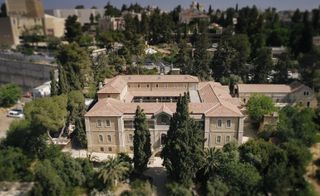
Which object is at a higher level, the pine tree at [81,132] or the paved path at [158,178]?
the pine tree at [81,132]

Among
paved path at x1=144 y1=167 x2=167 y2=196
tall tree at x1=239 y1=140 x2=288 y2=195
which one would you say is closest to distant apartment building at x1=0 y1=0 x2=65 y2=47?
paved path at x1=144 y1=167 x2=167 y2=196

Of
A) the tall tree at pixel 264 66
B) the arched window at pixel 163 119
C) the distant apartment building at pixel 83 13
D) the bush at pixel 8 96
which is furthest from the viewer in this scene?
the distant apartment building at pixel 83 13

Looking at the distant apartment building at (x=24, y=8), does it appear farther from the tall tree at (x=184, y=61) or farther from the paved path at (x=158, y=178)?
the paved path at (x=158, y=178)

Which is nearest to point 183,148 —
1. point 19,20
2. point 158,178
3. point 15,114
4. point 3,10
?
point 158,178

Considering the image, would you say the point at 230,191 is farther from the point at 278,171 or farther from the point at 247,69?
the point at 247,69

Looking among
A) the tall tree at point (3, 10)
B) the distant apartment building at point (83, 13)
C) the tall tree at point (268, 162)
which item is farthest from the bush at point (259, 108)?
the distant apartment building at point (83, 13)

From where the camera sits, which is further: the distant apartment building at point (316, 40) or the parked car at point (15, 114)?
the distant apartment building at point (316, 40)
